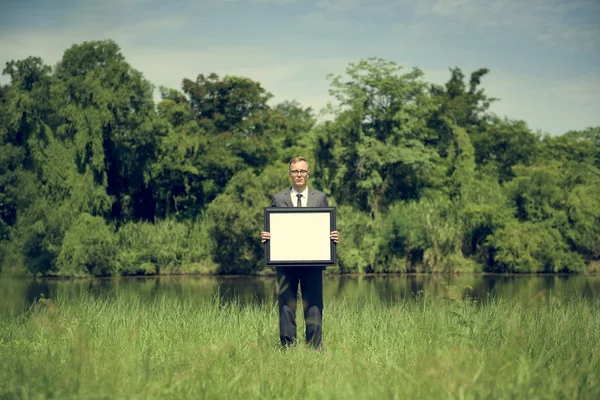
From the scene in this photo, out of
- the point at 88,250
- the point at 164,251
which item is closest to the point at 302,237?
the point at 88,250

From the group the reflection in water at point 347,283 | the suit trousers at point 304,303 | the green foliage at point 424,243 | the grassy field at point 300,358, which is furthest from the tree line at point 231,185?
the suit trousers at point 304,303

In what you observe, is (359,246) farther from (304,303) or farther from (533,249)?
(304,303)

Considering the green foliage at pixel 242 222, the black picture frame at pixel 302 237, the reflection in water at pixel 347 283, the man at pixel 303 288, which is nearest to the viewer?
the black picture frame at pixel 302 237

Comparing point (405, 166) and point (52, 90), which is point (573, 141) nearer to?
point (405, 166)

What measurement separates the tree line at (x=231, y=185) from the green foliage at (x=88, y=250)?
0.07 m

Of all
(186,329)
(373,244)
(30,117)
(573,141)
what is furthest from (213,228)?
(186,329)

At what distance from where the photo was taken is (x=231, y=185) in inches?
1355

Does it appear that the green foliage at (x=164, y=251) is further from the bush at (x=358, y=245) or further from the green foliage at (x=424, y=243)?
the green foliage at (x=424, y=243)

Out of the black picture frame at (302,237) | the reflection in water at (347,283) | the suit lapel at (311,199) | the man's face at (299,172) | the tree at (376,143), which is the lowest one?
the reflection in water at (347,283)

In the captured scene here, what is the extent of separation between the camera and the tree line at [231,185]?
33000 millimetres

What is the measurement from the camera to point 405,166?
38.0 m

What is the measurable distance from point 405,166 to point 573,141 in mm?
9827

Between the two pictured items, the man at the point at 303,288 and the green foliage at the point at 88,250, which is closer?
the man at the point at 303,288

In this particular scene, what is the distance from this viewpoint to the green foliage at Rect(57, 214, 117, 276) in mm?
31531
